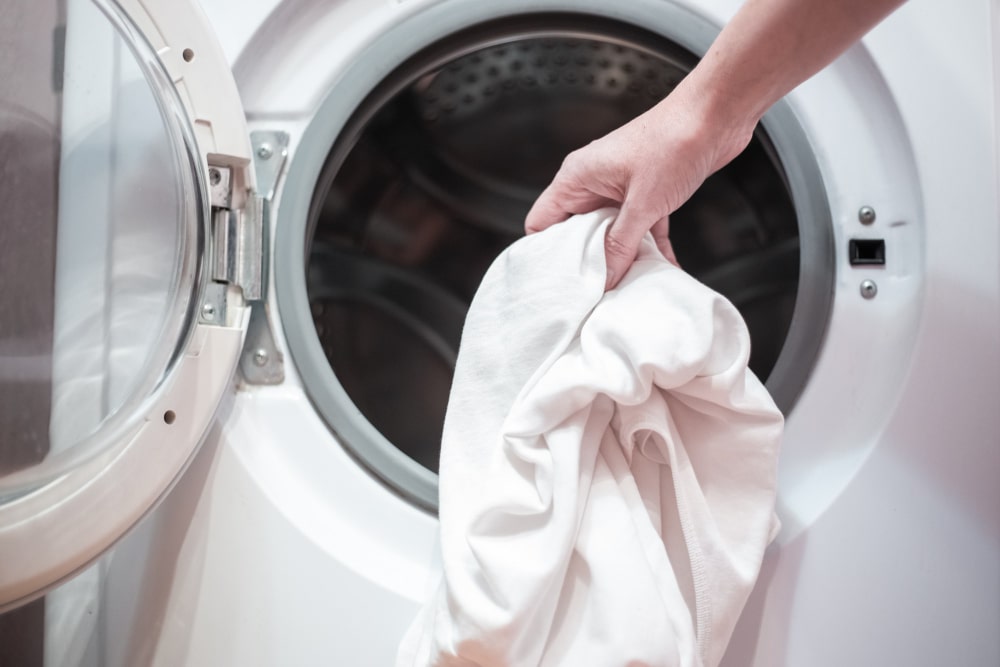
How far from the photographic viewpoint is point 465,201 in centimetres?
95

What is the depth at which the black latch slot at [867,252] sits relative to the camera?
59 cm

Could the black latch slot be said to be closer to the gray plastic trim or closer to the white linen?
the gray plastic trim

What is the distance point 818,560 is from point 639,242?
29 centimetres

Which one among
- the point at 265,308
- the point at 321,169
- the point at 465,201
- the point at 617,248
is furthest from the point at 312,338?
the point at 465,201

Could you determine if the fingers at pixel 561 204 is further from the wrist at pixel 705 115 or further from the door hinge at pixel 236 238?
the door hinge at pixel 236 238

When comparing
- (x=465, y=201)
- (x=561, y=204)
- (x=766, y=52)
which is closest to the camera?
(x=766, y=52)

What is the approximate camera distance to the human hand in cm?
50

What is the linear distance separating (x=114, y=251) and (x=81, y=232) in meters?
0.03

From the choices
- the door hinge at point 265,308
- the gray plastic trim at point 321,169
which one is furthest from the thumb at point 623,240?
the door hinge at point 265,308

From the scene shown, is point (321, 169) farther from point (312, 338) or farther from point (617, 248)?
point (617, 248)

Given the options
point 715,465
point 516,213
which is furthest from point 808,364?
point 516,213

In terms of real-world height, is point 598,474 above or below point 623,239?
below

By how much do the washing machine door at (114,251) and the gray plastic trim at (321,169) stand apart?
4 cm

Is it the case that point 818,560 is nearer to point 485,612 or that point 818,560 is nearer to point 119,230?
point 485,612
